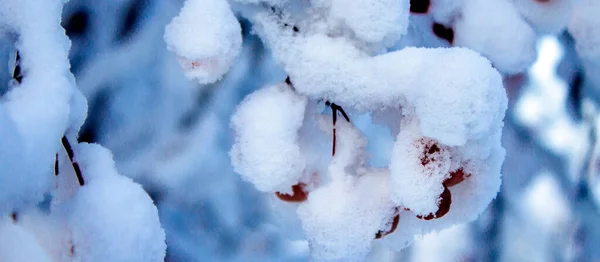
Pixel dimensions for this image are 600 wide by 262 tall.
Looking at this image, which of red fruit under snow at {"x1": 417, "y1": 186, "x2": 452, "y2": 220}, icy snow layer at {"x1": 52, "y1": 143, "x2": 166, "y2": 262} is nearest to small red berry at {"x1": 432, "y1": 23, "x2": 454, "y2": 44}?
red fruit under snow at {"x1": 417, "y1": 186, "x2": 452, "y2": 220}

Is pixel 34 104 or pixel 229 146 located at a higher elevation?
pixel 34 104

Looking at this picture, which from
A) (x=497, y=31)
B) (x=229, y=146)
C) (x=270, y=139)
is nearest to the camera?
(x=270, y=139)

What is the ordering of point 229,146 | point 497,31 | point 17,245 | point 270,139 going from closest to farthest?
point 17,245, point 270,139, point 497,31, point 229,146

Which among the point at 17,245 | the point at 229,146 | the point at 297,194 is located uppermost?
the point at 17,245

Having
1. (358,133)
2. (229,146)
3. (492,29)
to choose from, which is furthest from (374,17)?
(229,146)

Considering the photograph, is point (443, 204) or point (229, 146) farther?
point (229, 146)

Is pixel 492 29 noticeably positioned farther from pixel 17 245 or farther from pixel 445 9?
pixel 17 245

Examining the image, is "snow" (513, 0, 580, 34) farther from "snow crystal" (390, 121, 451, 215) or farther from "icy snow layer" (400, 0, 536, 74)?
"snow crystal" (390, 121, 451, 215)
